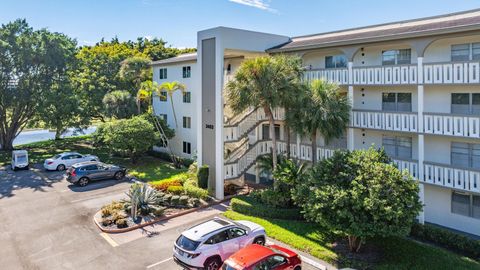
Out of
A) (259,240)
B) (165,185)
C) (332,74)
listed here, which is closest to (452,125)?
(332,74)

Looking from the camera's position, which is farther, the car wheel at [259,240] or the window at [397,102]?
the window at [397,102]

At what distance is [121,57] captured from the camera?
46500 millimetres

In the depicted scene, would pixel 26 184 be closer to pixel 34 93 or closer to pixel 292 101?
pixel 34 93

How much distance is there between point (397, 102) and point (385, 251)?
9326mm

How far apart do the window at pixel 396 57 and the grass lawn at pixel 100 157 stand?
60.9 feet

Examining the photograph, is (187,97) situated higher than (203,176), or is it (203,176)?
(187,97)

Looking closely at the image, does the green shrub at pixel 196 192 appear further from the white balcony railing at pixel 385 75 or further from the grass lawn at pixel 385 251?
the white balcony railing at pixel 385 75

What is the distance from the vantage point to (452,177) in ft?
57.5

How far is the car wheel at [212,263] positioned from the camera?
1302 centimetres

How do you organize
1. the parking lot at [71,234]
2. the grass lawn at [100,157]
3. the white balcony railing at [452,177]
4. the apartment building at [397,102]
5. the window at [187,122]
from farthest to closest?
the window at [187,122] < the grass lawn at [100,157] < the apartment building at [397,102] < the white balcony railing at [452,177] < the parking lot at [71,234]

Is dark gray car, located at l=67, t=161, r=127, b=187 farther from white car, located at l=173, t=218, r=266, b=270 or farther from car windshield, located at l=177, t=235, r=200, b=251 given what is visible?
car windshield, located at l=177, t=235, r=200, b=251

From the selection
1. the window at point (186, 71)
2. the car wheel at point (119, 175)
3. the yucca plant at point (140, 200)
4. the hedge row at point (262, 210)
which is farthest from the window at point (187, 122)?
the hedge row at point (262, 210)

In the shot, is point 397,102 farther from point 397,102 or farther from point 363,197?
point 363,197

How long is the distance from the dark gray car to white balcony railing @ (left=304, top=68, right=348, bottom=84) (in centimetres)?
1698
